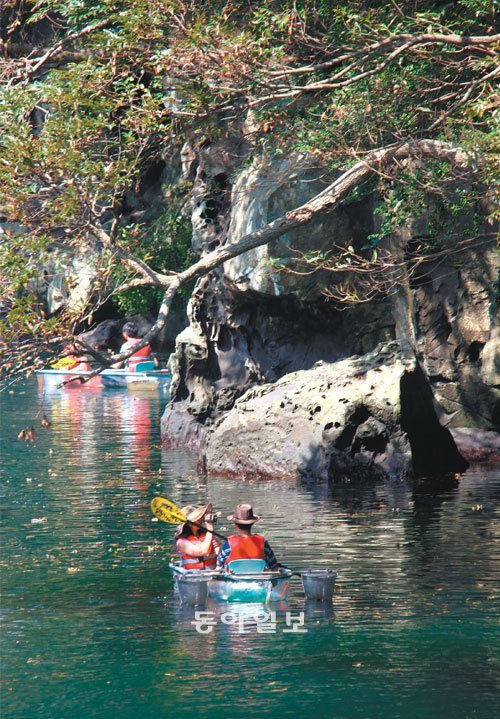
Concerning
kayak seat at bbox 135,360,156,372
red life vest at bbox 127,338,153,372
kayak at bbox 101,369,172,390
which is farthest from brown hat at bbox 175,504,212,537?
kayak seat at bbox 135,360,156,372

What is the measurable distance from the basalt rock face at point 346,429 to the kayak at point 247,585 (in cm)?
828

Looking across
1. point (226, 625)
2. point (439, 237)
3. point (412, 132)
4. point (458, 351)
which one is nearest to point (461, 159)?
point (412, 132)

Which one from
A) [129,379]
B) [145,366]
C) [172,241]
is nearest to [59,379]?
[129,379]

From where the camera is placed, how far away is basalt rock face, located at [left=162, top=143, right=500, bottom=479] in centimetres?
2205

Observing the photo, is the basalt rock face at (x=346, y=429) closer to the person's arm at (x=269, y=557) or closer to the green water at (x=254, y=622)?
the green water at (x=254, y=622)

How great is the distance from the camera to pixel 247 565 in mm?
13578

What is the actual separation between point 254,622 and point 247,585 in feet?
1.95

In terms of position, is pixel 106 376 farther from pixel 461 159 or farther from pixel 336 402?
pixel 461 159

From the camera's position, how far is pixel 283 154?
23.8 m

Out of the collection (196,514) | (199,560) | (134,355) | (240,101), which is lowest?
(199,560)

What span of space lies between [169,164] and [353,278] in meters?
19.4

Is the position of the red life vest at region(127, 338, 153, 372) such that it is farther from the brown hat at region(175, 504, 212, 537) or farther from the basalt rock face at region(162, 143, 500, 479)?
the brown hat at region(175, 504, 212, 537)

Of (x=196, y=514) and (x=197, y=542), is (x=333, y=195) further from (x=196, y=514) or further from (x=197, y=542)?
(x=197, y=542)

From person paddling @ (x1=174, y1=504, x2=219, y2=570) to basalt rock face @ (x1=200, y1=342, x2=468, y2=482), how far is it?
24.2 feet
